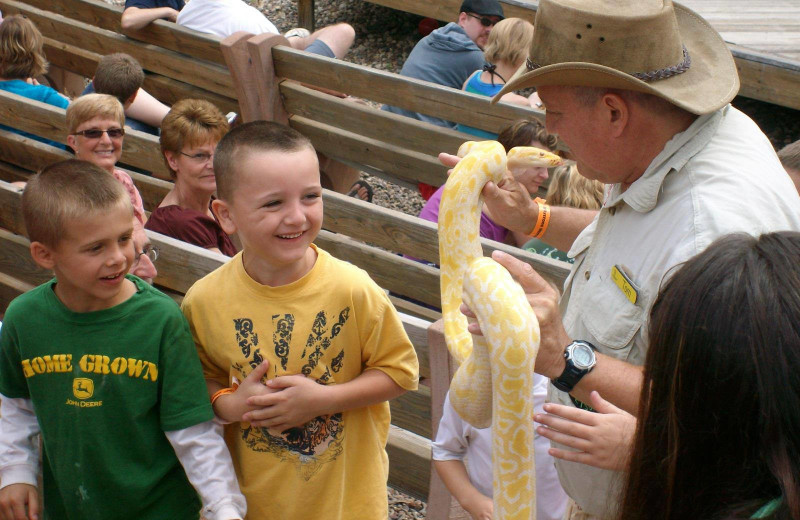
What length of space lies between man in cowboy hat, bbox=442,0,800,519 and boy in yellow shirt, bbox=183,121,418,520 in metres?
0.55

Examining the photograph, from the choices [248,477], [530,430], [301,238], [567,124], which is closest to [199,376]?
[248,477]

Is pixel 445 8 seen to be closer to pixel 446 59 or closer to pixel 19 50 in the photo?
pixel 446 59

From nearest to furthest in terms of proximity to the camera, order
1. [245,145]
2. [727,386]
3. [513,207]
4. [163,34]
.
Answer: [727,386]
[245,145]
[513,207]
[163,34]

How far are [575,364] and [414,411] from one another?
1.52 meters

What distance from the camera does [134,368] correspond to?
230 cm

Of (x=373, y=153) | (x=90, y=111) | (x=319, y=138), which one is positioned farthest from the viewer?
(x=319, y=138)

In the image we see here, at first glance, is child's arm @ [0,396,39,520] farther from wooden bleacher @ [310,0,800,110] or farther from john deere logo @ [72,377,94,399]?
wooden bleacher @ [310,0,800,110]

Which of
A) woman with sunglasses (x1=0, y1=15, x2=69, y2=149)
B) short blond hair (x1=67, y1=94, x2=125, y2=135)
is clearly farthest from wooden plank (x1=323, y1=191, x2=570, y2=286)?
woman with sunglasses (x1=0, y1=15, x2=69, y2=149)


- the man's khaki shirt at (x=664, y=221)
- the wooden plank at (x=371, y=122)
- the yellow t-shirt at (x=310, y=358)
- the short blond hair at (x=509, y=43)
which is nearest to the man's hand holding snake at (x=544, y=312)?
the man's khaki shirt at (x=664, y=221)

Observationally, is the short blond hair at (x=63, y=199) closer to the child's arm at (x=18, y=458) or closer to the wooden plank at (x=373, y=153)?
the child's arm at (x=18, y=458)

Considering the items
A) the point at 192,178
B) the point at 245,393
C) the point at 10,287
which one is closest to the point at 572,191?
the point at 192,178

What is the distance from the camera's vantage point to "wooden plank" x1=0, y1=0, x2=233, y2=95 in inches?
246

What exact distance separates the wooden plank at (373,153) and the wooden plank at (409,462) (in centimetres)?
242

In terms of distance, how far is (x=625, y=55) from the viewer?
2227mm
